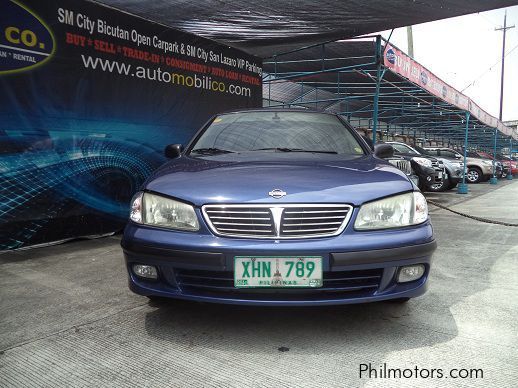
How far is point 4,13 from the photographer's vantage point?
3943 mm

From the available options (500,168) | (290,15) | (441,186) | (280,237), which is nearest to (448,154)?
(441,186)

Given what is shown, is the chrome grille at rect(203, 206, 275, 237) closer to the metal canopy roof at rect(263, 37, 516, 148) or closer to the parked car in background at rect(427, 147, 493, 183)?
the metal canopy roof at rect(263, 37, 516, 148)

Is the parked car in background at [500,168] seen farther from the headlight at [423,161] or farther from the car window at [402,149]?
the headlight at [423,161]

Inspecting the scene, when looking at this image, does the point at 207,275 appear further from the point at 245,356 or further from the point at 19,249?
the point at 19,249

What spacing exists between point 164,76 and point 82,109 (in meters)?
1.28

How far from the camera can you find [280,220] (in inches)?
81.3

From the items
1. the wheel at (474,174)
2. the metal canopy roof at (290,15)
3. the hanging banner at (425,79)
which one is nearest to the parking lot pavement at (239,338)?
the metal canopy roof at (290,15)

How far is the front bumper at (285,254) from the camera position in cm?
200

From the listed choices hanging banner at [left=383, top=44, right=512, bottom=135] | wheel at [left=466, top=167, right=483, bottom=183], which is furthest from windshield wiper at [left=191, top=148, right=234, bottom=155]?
wheel at [left=466, top=167, right=483, bottom=183]

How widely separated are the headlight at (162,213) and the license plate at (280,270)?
0.34 meters

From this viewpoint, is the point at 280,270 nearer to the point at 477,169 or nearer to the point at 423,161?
the point at 423,161

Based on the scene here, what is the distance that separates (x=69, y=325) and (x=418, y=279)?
6.58 ft

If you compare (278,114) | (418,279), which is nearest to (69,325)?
(418,279)

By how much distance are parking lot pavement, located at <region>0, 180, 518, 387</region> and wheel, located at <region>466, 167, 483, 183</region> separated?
15.7 metres
